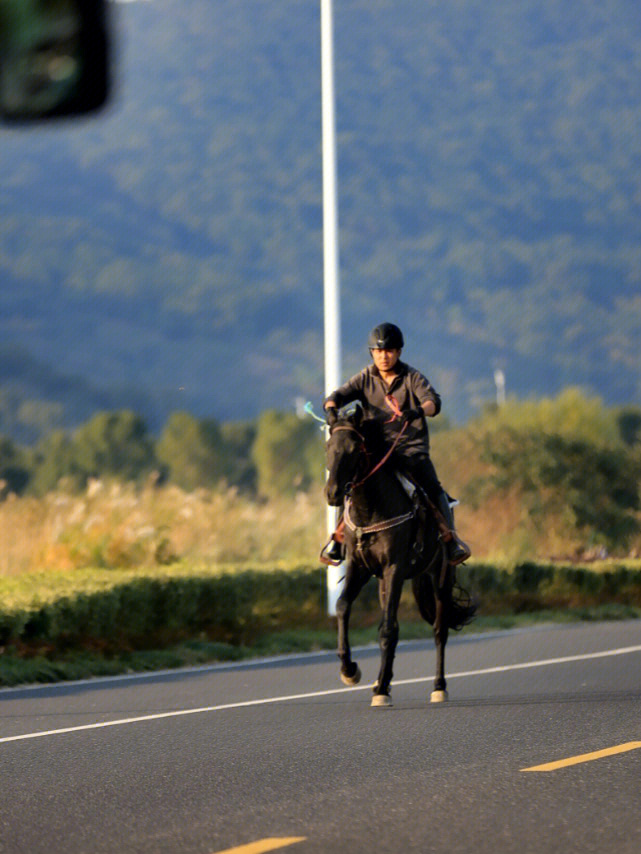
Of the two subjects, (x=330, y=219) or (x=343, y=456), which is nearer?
(x=343, y=456)

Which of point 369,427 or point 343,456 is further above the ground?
point 369,427

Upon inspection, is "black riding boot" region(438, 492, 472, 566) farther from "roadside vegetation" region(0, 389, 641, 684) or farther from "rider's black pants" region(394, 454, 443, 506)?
"roadside vegetation" region(0, 389, 641, 684)

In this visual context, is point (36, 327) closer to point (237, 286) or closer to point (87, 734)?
point (237, 286)

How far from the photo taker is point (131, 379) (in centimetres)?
15800

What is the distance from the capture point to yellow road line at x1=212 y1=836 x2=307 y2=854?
7.40 metres

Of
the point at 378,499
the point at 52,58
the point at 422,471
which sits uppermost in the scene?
the point at 52,58

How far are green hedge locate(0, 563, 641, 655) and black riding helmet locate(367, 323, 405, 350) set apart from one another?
105 inches

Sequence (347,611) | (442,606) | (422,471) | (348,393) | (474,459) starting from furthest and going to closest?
(474,459), (442,606), (422,471), (347,611), (348,393)

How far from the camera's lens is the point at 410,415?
1288cm

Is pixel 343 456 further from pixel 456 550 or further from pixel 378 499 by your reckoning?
pixel 456 550

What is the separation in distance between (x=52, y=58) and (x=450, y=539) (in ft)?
30.7

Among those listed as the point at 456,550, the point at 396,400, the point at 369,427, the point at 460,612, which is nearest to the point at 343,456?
the point at 369,427

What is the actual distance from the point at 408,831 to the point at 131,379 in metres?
151

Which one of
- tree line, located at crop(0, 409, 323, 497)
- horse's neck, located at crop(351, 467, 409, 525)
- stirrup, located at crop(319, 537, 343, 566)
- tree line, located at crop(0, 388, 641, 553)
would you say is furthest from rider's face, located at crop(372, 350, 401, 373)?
tree line, located at crop(0, 409, 323, 497)
